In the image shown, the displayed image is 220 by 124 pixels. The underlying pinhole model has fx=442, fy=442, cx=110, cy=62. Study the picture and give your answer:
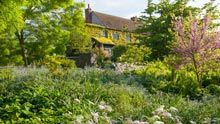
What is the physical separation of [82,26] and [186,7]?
8861 mm

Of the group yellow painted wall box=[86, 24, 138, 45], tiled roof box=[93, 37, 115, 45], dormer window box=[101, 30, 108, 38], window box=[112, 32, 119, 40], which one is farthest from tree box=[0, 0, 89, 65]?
window box=[112, 32, 119, 40]

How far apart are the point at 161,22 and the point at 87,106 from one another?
27.2m

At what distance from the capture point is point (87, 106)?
7.74 metres

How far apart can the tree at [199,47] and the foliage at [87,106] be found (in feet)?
15.1

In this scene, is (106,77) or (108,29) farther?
(108,29)

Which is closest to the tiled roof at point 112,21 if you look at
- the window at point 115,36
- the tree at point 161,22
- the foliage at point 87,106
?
the window at point 115,36

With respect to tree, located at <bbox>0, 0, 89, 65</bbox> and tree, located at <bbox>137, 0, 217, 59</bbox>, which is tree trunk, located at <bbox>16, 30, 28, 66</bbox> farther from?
tree, located at <bbox>137, 0, 217, 59</bbox>

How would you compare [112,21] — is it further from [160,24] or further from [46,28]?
[46,28]

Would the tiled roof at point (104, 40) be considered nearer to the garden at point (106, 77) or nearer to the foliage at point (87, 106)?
the garden at point (106, 77)

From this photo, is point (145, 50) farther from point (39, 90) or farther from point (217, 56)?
point (39, 90)

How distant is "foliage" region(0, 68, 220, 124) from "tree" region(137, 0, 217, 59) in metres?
22.0

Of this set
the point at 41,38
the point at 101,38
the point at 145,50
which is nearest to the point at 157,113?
the point at 145,50

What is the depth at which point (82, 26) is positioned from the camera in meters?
32.2

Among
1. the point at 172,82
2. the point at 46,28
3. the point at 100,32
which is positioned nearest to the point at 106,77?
the point at 172,82
